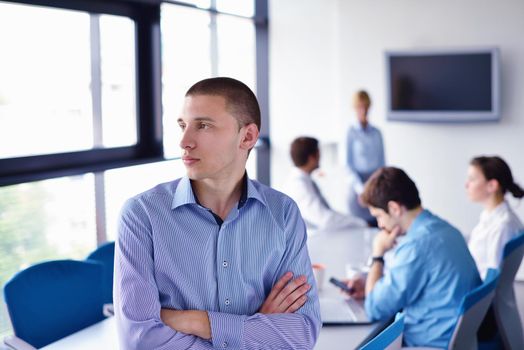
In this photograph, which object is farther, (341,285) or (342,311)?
(341,285)

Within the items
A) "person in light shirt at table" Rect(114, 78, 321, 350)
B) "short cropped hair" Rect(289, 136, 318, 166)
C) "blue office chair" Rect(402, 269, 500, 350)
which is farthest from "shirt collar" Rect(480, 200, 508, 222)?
"person in light shirt at table" Rect(114, 78, 321, 350)

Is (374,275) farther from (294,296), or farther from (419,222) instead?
(294,296)

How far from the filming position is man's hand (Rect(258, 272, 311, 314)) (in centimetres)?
207

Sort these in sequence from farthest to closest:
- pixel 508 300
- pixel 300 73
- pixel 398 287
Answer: pixel 300 73
pixel 508 300
pixel 398 287

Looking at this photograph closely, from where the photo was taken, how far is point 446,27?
6.80 m

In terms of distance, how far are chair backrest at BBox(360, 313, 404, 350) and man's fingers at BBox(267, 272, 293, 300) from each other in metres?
0.30

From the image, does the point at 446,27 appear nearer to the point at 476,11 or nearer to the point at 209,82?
the point at 476,11

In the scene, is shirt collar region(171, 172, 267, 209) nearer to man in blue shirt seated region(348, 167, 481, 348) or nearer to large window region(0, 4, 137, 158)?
man in blue shirt seated region(348, 167, 481, 348)

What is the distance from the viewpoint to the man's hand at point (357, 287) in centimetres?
323

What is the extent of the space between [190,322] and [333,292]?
1.43 m

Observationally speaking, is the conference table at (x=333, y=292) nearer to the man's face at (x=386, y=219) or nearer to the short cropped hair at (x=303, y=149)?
the man's face at (x=386, y=219)

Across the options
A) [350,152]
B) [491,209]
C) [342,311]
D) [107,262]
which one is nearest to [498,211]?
[491,209]

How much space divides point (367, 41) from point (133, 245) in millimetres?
5529

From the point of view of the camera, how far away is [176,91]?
19.1 feet
